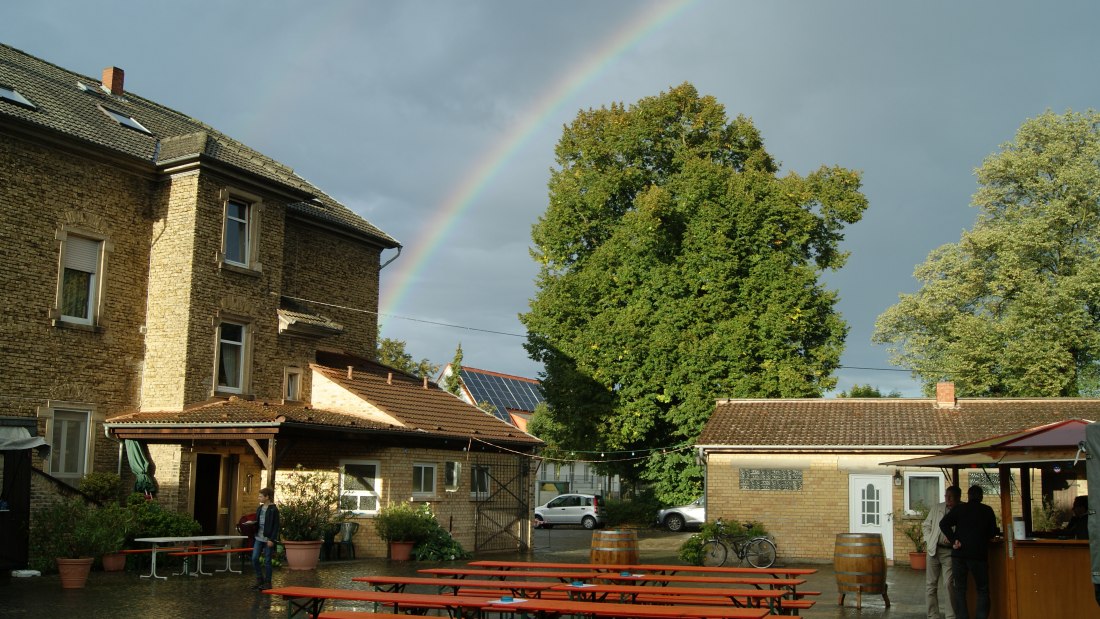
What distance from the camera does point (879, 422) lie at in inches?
1049

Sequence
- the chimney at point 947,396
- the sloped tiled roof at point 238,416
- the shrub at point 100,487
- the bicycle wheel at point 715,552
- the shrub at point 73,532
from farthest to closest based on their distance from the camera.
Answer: the chimney at point 947,396
the bicycle wheel at point 715,552
the shrub at point 100,487
the sloped tiled roof at point 238,416
the shrub at point 73,532

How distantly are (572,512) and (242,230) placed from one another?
76.3ft

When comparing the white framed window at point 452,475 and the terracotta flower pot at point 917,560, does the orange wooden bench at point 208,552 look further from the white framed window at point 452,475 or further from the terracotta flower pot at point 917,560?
the terracotta flower pot at point 917,560

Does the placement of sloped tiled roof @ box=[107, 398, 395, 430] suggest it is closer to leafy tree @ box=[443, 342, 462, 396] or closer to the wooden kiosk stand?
the wooden kiosk stand

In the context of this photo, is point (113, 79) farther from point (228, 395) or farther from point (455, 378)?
point (455, 378)

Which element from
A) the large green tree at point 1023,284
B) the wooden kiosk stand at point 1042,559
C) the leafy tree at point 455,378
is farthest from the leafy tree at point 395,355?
the wooden kiosk stand at point 1042,559

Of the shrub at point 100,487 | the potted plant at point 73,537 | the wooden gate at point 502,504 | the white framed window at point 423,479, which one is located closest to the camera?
the potted plant at point 73,537

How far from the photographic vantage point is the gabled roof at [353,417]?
19.2 metres

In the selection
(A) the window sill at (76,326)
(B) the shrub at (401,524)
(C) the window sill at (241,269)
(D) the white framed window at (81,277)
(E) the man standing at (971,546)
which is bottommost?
(B) the shrub at (401,524)

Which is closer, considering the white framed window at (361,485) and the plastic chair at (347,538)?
the plastic chair at (347,538)

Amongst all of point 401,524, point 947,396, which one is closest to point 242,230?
point 401,524

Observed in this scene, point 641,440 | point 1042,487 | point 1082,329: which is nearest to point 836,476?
point 1042,487

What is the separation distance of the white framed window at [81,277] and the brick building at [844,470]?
1531cm

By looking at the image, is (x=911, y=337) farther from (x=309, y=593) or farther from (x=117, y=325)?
(x=309, y=593)
